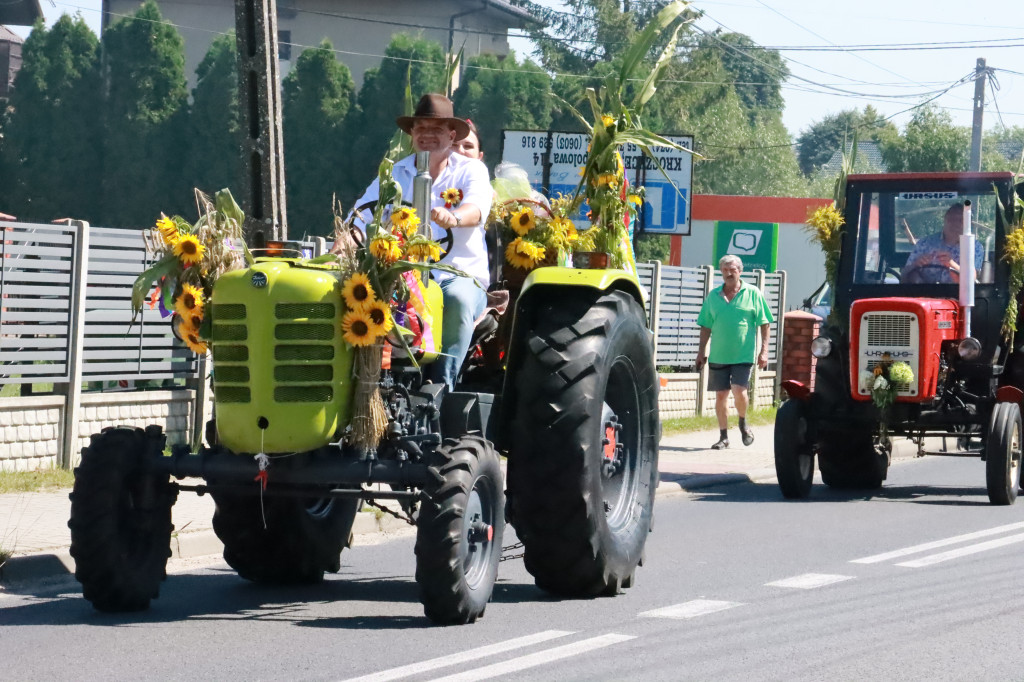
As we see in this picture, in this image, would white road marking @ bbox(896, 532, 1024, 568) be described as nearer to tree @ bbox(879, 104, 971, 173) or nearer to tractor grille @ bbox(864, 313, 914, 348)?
tractor grille @ bbox(864, 313, 914, 348)

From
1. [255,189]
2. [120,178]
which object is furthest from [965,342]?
[120,178]

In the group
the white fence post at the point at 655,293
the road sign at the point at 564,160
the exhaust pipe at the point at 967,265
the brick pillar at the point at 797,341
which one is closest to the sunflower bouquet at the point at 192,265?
the exhaust pipe at the point at 967,265

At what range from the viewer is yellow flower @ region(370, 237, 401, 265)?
685 cm

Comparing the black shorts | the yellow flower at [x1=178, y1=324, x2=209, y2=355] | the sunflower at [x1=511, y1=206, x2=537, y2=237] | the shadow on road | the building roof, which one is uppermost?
the building roof

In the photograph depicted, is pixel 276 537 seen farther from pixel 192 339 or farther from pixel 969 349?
pixel 969 349

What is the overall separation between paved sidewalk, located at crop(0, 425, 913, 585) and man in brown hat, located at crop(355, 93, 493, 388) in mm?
2209

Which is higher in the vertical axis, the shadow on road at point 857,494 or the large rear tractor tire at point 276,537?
the large rear tractor tire at point 276,537

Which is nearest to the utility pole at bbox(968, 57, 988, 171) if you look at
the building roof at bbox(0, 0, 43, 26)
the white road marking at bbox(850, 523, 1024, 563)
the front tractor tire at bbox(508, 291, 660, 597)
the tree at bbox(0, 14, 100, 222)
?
the tree at bbox(0, 14, 100, 222)

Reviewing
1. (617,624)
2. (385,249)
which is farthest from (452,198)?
(617,624)

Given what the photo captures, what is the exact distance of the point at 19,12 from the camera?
6300 centimetres

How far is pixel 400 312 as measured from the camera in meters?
7.07

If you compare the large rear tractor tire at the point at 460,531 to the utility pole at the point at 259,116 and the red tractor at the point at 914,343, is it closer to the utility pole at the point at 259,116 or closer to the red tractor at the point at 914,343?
the utility pole at the point at 259,116

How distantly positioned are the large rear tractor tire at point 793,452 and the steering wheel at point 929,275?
1.41 meters

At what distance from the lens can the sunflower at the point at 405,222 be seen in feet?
22.8
